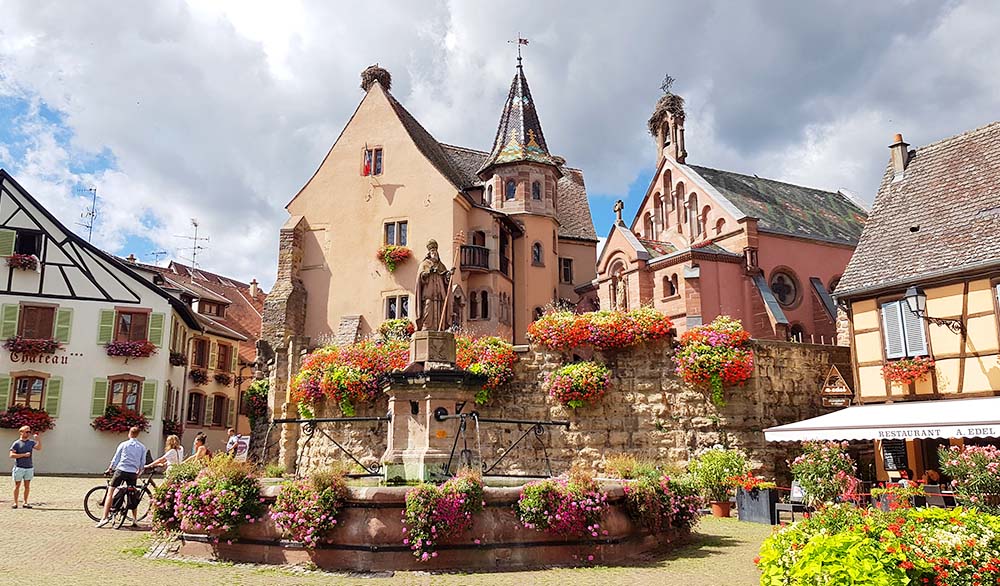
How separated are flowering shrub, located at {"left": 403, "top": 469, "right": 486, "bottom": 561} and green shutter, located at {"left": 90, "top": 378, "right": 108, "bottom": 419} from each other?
960 inches

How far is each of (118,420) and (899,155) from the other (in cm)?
2774

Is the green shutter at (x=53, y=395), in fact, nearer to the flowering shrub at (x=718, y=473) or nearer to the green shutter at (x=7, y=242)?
the green shutter at (x=7, y=242)

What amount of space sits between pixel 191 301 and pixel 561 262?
19.4 meters

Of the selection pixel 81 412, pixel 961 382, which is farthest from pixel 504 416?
pixel 81 412

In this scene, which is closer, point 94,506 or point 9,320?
point 94,506

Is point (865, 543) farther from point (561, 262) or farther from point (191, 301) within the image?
point (191, 301)

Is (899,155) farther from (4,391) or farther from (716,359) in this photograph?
(4,391)

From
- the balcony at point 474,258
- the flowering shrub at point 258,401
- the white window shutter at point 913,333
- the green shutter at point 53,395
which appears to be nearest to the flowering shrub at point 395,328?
the balcony at point 474,258

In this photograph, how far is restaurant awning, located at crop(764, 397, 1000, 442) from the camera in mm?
13633

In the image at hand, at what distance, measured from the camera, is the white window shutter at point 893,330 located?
683 inches

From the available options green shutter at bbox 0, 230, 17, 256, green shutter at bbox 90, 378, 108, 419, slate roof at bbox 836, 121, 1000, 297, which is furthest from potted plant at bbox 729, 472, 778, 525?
green shutter at bbox 0, 230, 17, 256

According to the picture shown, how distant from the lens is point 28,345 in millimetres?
28156

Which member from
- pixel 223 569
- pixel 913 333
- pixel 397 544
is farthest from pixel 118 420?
pixel 913 333

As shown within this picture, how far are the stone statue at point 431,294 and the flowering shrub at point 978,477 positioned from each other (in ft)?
28.5
